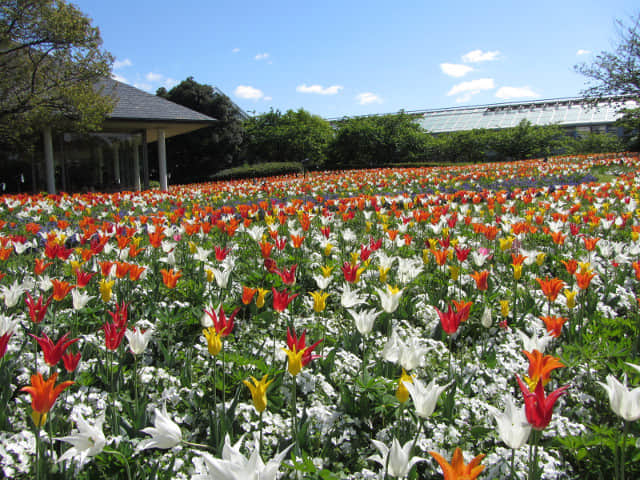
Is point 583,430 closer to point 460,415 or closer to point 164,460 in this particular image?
point 460,415

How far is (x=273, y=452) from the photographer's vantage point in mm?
1848

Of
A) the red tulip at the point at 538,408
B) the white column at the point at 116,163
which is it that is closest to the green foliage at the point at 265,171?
the white column at the point at 116,163

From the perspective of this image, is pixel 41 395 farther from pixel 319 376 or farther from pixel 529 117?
pixel 529 117

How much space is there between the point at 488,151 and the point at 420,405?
3331cm

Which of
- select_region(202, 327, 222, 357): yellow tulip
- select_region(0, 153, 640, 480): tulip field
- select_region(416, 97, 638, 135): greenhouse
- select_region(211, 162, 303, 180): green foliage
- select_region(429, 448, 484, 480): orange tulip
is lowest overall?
select_region(0, 153, 640, 480): tulip field

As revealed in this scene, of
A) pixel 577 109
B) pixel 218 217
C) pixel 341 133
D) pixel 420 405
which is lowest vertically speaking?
pixel 420 405

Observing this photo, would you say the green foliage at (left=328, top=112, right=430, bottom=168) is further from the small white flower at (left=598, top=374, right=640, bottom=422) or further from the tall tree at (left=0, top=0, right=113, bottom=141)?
the small white flower at (left=598, top=374, right=640, bottom=422)

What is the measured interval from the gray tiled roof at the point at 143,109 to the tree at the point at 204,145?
493 inches

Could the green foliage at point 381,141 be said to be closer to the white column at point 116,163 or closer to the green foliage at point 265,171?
the green foliage at point 265,171

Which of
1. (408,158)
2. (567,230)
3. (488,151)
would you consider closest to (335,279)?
(567,230)

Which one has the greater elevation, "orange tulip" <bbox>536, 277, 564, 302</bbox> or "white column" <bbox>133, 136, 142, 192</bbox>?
"white column" <bbox>133, 136, 142, 192</bbox>

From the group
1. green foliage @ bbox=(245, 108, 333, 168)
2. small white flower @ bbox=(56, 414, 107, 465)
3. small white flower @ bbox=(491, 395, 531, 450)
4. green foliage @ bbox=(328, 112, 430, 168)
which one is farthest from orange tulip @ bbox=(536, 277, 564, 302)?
green foliage @ bbox=(245, 108, 333, 168)

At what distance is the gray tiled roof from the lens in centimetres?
1673

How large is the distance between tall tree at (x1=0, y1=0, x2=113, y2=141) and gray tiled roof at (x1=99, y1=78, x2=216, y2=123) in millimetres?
2423
